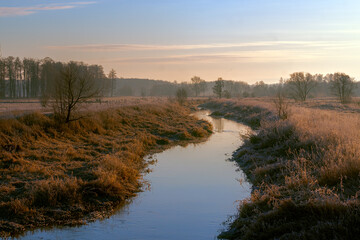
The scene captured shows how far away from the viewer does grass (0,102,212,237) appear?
8312mm

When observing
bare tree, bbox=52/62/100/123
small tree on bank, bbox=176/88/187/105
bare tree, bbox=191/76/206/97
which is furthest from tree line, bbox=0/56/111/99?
bare tree, bbox=191/76/206/97

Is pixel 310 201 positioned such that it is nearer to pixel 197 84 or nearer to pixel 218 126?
pixel 218 126

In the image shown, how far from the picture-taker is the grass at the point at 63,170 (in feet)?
27.3

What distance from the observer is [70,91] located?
17.8 meters

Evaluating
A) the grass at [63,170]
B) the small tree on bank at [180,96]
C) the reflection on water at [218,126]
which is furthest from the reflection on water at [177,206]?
the small tree on bank at [180,96]

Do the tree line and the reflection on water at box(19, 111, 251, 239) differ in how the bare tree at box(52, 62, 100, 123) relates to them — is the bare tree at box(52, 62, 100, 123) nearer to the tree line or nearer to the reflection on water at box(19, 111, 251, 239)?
the reflection on water at box(19, 111, 251, 239)

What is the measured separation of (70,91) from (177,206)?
11.1 m

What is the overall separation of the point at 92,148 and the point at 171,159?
4.02 meters

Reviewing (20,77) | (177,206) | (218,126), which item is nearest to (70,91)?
(177,206)

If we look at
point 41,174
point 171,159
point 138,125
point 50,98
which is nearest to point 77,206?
point 41,174

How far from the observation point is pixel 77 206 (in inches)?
349

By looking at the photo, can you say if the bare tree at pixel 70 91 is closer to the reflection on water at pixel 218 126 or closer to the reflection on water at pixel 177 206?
the reflection on water at pixel 177 206

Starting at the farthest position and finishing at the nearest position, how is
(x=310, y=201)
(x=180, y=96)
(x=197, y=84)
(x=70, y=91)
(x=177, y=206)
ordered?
(x=197, y=84) < (x=180, y=96) < (x=70, y=91) < (x=177, y=206) < (x=310, y=201)

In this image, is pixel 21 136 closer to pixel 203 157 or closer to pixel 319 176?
pixel 203 157
